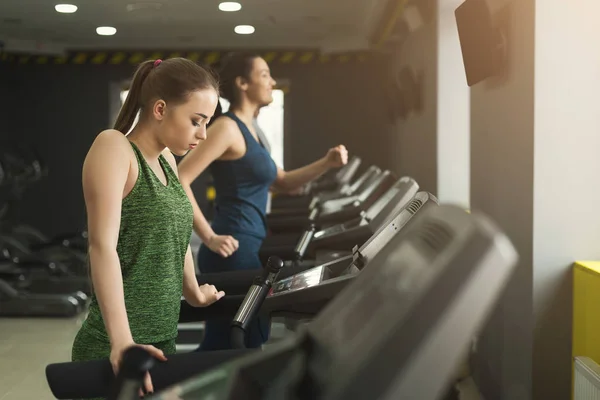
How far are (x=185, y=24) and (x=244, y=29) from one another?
68cm

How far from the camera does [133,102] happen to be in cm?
174

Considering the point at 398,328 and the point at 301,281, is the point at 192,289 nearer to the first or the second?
the point at 301,281

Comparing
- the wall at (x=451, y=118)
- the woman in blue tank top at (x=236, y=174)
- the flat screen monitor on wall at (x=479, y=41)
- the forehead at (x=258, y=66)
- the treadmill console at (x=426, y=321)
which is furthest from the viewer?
the wall at (x=451, y=118)

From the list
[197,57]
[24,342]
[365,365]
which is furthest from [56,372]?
[197,57]

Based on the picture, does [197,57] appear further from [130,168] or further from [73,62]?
[130,168]

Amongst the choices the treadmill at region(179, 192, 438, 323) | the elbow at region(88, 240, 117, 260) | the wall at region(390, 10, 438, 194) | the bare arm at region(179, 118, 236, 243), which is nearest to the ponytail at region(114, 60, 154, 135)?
the elbow at region(88, 240, 117, 260)

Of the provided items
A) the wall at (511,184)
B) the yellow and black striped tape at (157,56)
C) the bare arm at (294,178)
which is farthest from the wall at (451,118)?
the yellow and black striped tape at (157,56)

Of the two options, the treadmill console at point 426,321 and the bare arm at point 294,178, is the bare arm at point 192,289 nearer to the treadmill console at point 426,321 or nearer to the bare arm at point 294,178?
the treadmill console at point 426,321

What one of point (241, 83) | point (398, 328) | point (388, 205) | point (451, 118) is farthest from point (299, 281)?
point (451, 118)

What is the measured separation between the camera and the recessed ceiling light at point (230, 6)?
7.00 m

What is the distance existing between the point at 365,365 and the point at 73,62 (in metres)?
10.2

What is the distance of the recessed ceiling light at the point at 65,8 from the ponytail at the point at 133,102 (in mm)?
5834

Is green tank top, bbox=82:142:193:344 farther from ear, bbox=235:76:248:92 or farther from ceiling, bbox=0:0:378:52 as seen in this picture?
ceiling, bbox=0:0:378:52

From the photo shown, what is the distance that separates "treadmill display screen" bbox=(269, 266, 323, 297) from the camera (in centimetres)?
207
